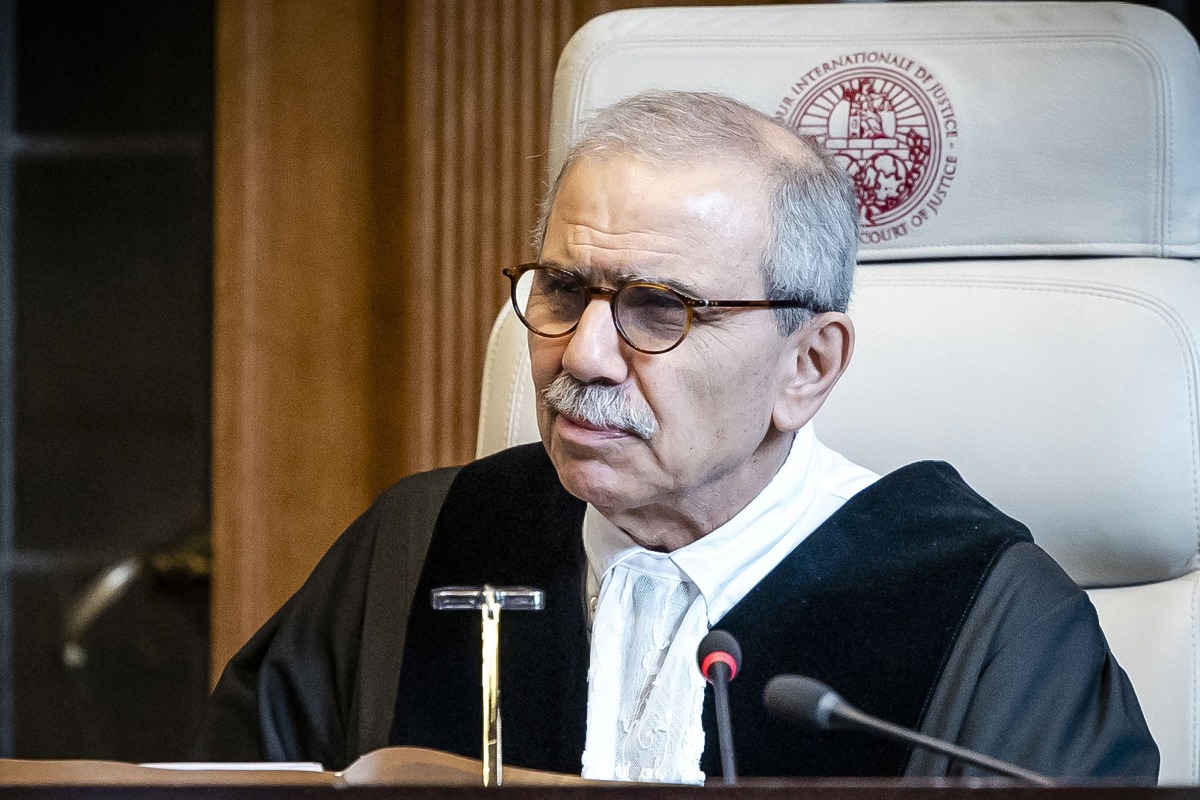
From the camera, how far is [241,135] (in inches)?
96.8

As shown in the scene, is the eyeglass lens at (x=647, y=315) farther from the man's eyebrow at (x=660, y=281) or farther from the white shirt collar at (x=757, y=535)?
the white shirt collar at (x=757, y=535)

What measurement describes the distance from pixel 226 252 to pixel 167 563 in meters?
0.60

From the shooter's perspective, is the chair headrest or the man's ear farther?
the chair headrest

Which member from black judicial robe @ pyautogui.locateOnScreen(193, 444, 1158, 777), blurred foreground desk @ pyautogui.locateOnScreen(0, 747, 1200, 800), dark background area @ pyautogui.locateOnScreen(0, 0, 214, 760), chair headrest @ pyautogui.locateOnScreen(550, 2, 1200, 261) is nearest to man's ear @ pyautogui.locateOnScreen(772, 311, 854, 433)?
black judicial robe @ pyautogui.locateOnScreen(193, 444, 1158, 777)

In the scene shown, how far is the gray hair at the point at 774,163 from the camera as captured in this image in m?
1.37

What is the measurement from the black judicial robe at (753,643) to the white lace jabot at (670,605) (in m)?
0.03

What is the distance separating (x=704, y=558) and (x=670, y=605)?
7 centimetres

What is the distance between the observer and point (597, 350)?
1.33 m

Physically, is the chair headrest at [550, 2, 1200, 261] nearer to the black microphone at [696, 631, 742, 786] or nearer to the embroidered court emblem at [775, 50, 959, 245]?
the embroidered court emblem at [775, 50, 959, 245]

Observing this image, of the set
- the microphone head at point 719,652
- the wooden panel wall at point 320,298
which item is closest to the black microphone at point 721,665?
the microphone head at point 719,652

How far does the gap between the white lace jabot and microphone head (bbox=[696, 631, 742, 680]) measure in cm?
36

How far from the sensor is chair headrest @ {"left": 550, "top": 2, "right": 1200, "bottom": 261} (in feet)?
5.19

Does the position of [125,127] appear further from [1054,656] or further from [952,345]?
[1054,656]

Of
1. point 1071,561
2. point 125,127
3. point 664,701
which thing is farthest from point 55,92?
point 1071,561
